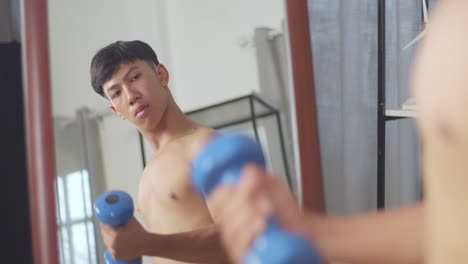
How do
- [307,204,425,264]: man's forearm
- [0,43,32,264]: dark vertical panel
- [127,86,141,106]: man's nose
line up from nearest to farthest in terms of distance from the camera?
[307,204,425,264]: man's forearm, [127,86,141,106]: man's nose, [0,43,32,264]: dark vertical panel

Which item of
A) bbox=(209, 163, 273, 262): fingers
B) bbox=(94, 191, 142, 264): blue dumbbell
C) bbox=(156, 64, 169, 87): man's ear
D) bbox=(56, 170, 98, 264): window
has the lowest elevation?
bbox=(56, 170, 98, 264): window

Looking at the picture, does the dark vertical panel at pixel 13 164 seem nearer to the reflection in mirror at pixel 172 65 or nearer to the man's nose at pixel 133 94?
the reflection in mirror at pixel 172 65

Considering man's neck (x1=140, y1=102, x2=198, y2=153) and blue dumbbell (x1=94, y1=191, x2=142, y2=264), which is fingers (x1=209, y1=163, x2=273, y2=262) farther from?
man's neck (x1=140, y1=102, x2=198, y2=153)

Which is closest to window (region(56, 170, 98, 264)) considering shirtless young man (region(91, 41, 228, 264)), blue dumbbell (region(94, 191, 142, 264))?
shirtless young man (region(91, 41, 228, 264))

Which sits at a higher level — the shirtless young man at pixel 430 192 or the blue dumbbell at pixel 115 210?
the shirtless young man at pixel 430 192

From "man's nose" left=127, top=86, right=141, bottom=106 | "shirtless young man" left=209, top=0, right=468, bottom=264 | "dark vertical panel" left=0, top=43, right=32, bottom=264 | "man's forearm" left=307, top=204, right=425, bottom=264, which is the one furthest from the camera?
"dark vertical panel" left=0, top=43, right=32, bottom=264

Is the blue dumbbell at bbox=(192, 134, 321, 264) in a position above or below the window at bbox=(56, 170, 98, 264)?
above

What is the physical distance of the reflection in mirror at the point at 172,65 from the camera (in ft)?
3.15

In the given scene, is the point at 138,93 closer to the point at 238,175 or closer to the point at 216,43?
the point at 216,43

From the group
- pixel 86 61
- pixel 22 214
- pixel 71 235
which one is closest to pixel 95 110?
pixel 86 61

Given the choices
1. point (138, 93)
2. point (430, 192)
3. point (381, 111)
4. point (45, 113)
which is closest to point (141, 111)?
point (138, 93)

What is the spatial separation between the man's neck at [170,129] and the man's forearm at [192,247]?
158mm

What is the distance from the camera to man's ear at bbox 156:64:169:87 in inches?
34.5

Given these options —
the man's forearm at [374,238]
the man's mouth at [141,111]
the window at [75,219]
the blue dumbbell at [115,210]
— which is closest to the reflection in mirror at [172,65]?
the window at [75,219]
